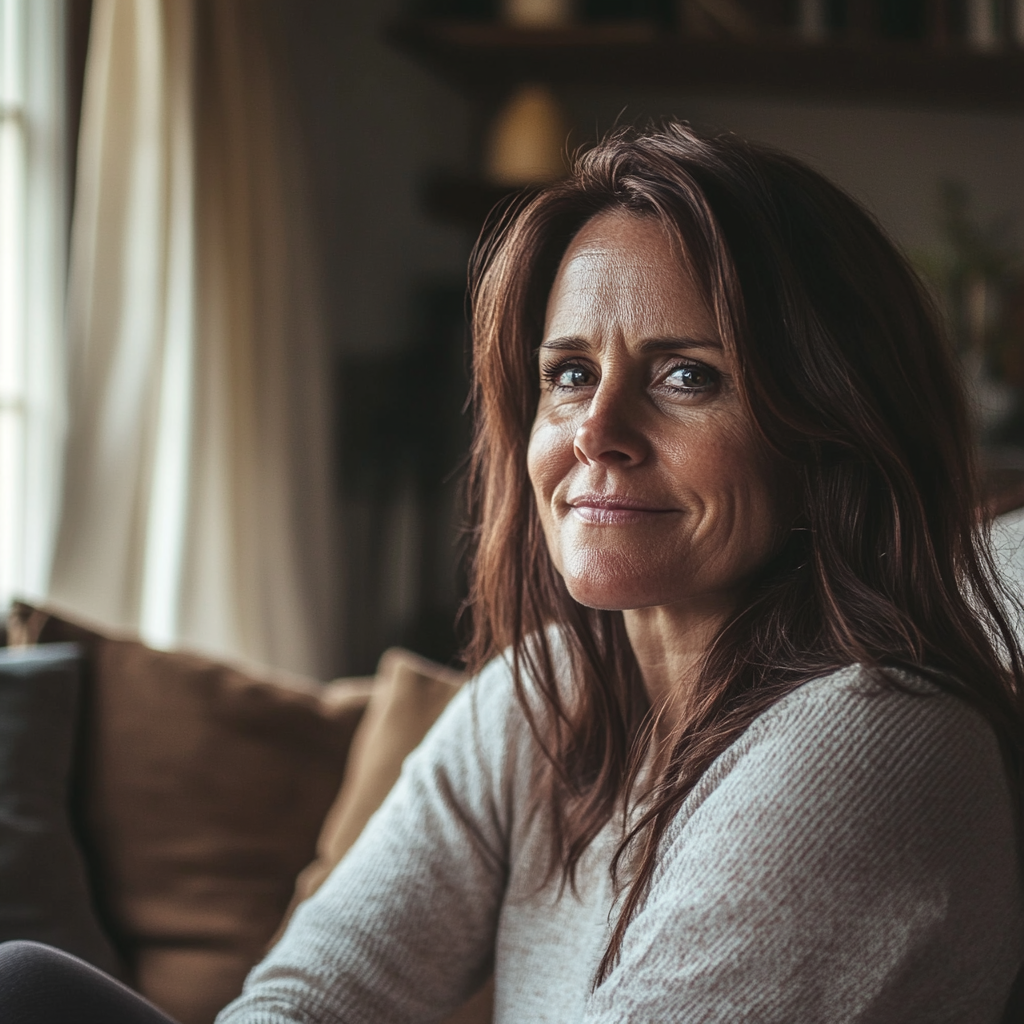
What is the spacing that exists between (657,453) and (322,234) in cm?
217

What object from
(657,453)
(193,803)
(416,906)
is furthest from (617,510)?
(193,803)

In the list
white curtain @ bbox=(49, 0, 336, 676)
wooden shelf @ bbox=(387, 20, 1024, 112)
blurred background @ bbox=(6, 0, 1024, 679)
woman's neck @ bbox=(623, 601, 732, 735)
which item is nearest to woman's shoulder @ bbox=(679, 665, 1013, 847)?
woman's neck @ bbox=(623, 601, 732, 735)

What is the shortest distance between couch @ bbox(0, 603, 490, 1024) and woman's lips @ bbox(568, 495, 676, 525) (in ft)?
2.29

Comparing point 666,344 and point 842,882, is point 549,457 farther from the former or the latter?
point 842,882

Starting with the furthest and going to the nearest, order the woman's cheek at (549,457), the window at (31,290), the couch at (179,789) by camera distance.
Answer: the window at (31,290), the couch at (179,789), the woman's cheek at (549,457)

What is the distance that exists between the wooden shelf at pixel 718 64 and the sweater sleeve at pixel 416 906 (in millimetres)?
2340

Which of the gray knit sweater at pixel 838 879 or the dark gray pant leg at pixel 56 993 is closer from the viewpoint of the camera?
the gray knit sweater at pixel 838 879

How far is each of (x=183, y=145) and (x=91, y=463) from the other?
67cm

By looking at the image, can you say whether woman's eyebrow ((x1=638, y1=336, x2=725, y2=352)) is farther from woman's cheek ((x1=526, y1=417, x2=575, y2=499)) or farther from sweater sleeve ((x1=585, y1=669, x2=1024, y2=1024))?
sweater sleeve ((x1=585, y1=669, x2=1024, y2=1024))

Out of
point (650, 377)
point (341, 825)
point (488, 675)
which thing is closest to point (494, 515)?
point (488, 675)

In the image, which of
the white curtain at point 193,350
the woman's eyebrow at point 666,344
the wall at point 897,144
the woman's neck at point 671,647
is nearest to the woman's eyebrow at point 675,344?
the woman's eyebrow at point 666,344

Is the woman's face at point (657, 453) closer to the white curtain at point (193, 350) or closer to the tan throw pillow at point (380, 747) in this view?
the tan throw pillow at point (380, 747)

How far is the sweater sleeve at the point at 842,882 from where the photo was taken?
2.43 feet

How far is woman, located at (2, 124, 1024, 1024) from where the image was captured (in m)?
0.76
